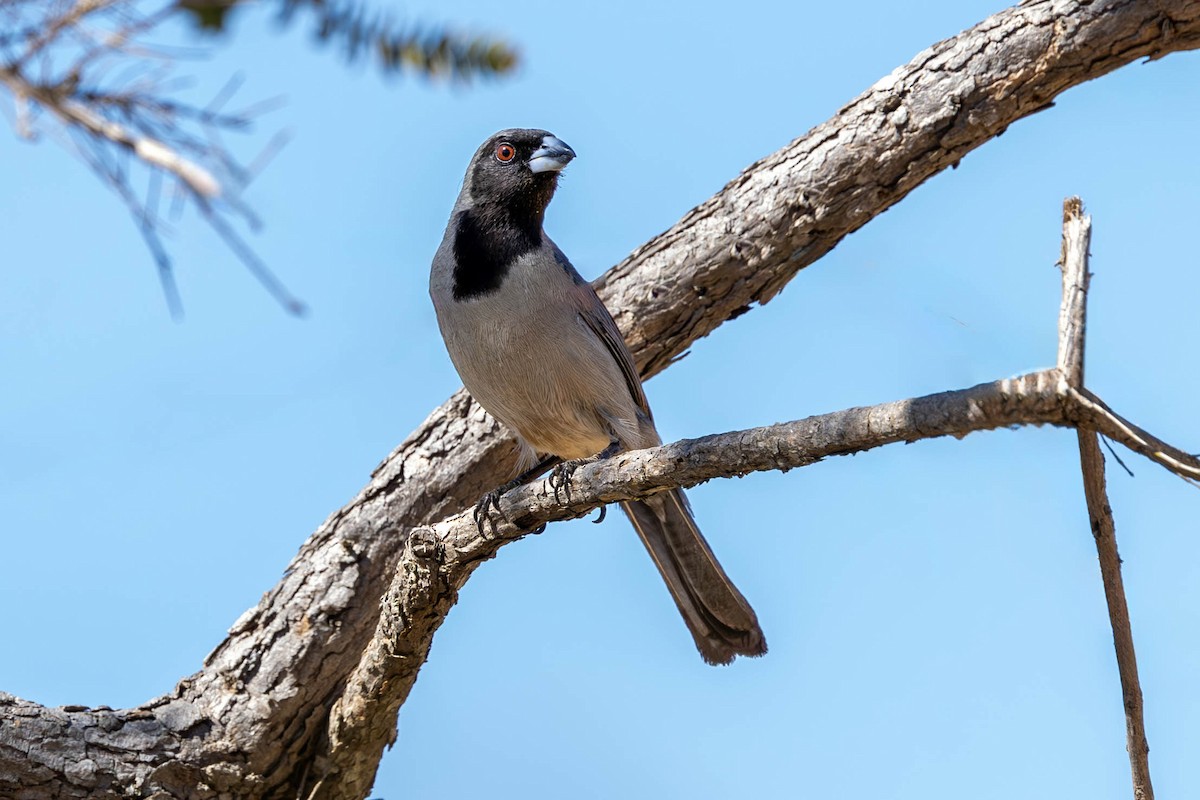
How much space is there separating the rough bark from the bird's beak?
670mm

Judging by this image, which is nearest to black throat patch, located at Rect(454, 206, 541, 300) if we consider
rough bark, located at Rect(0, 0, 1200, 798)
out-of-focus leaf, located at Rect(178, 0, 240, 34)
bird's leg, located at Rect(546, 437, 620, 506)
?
rough bark, located at Rect(0, 0, 1200, 798)

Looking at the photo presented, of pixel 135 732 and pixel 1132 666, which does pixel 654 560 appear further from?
pixel 1132 666

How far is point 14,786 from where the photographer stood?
4922 millimetres

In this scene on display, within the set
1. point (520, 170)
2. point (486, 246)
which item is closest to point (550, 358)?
point (486, 246)

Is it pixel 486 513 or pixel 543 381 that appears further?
pixel 543 381

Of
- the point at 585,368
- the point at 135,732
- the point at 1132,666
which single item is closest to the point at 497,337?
the point at 585,368

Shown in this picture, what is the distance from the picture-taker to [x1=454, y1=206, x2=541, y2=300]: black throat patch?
5.82m

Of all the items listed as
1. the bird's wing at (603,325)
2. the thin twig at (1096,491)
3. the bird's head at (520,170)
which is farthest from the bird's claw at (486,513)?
the thin twig at (1096,491)

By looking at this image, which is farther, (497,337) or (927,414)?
(497,337)

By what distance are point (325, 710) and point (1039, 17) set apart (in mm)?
4780

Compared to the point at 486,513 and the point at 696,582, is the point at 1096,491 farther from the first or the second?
the point at 696,582

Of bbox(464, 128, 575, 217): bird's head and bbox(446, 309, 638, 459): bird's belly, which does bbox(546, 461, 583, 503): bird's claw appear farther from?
bbox(464, 128, 575, 217): bird's head

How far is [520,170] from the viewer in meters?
6.27

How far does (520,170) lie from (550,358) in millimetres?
1191
